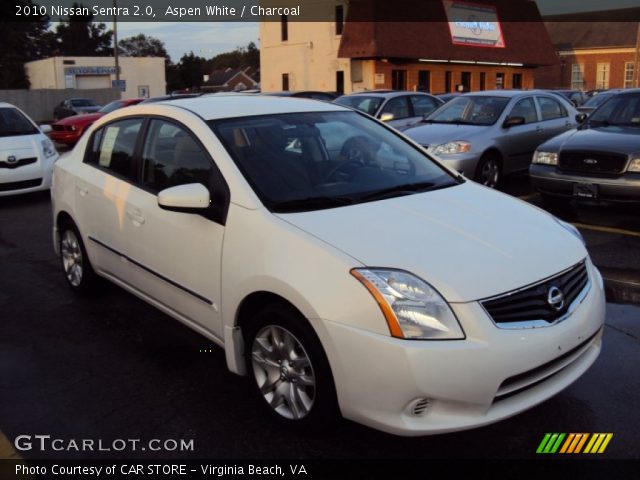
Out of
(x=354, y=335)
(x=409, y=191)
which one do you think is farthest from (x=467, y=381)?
(x=409, y=191)

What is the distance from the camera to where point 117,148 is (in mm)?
4703

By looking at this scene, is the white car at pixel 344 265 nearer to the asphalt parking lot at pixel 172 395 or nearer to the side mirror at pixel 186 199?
the side mirror at pixel 186 199

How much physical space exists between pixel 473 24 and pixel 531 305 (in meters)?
39.3

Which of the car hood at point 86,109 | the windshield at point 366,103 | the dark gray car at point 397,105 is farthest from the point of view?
the car hood at point 86,109

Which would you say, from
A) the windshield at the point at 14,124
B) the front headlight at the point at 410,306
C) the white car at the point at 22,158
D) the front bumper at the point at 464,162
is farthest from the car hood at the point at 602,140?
the windshield at the point at 14,124

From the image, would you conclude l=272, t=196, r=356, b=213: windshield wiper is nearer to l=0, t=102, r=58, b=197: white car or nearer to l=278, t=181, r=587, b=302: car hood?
l=278, t=181, r=587, b=302: car hood

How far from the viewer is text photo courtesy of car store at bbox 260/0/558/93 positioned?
35188 mm

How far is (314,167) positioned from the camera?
3.83 m

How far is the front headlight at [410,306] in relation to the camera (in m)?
2.74

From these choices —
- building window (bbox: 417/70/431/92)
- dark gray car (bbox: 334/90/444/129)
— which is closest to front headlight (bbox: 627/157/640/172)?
dark gray car (bbox: 334/90/444/129)

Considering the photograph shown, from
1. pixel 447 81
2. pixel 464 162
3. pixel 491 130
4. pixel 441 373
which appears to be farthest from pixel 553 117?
pixel 447 81

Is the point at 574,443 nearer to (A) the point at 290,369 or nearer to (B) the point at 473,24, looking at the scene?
(A) the point at 290,369

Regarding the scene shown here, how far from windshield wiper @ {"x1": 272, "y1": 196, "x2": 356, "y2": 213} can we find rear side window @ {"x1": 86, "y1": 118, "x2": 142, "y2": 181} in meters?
1.42

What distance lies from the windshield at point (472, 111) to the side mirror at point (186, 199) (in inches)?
287
